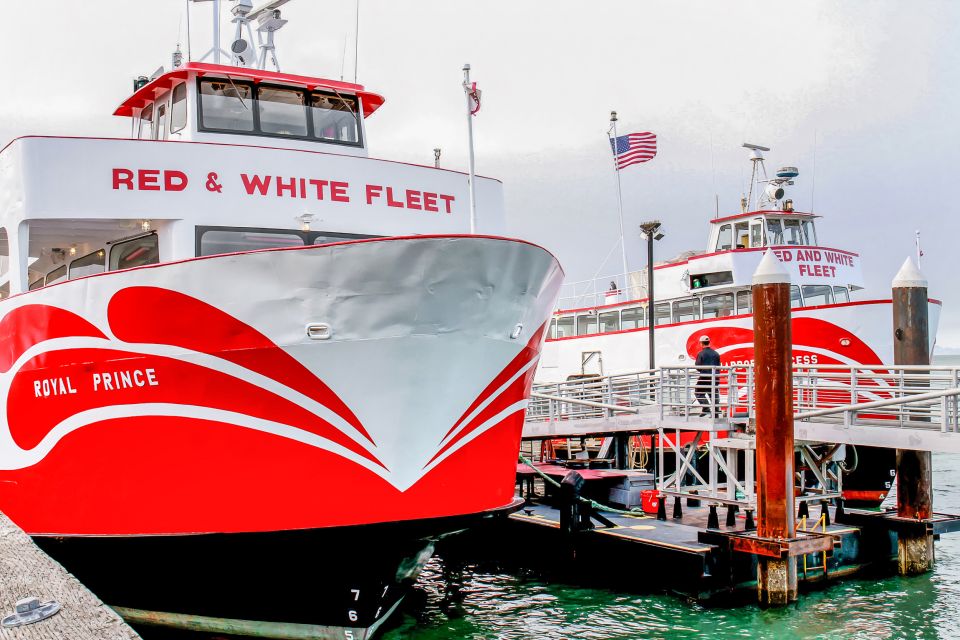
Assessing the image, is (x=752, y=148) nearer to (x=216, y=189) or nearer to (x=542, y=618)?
(x=542, y=618)

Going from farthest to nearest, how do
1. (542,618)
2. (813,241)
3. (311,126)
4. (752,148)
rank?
(752,148) < (813,241) < (542,618) < (311,126)

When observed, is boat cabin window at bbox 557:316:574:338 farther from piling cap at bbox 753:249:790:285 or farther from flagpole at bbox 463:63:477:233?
piling cap at bbox 753:249:790:285

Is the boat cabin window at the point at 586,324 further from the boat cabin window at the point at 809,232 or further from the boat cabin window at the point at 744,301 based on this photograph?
the boat cabin window at the point at 809,232

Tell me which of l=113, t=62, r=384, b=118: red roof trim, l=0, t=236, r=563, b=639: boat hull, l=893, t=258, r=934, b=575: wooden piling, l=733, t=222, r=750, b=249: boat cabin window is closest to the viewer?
l=0, t=236, r=563, b=639: boat hull

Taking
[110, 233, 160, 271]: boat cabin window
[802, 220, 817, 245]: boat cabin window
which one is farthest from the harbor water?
[802, 220, 817, 245]: boat cabin window

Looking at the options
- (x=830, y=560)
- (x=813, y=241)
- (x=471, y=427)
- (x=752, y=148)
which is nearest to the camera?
(x=471, y=427)

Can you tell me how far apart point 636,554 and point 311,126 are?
7.51 m

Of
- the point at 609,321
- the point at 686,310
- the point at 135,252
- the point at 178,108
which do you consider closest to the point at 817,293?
the point at 686,310

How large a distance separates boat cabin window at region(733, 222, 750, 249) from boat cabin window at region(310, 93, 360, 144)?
18.2m

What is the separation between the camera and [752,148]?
2991cm

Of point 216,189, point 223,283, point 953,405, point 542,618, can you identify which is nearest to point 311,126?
point 216,189

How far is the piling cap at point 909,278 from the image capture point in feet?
53.4

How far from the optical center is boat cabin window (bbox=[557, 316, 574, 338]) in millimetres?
32000

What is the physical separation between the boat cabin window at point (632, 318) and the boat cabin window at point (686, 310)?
1.33 meters
